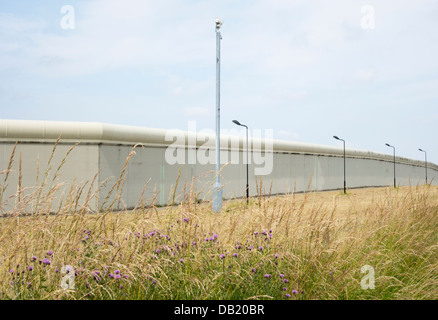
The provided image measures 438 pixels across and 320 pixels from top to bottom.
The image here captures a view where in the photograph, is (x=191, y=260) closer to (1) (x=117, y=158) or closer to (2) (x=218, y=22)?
(2) (x=218, y=22)

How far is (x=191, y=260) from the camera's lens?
4.07 m

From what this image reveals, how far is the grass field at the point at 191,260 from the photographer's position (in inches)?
143

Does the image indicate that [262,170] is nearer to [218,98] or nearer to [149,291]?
[218,98]

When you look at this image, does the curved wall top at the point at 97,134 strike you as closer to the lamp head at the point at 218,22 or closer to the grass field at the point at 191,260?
the lamp head at the point at 218,22

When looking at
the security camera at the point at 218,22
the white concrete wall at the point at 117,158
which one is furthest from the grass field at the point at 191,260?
the security camera at the point at 218,22

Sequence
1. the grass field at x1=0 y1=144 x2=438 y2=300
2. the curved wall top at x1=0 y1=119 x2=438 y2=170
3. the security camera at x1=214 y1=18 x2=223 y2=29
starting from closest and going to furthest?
1. the grass field at x1=0 y1=144 x2=438 y2=300
2. the security camera at x1=214 y1=18 x2=223 y2=29
3. the curved wall top at x1=0 y1=119 x2=438 y2=170

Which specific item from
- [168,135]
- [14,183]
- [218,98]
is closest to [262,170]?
[168,135]

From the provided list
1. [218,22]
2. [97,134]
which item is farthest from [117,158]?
[218,22]

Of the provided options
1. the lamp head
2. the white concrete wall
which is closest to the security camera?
the lamp head

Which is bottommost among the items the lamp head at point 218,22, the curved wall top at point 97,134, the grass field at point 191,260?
the grass field at point 191,260

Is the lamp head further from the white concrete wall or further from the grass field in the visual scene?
the grass field

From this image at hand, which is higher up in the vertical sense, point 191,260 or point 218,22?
point 218,22

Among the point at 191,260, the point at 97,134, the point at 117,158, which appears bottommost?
the point at 191,260

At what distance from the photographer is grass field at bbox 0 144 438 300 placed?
143 inches
